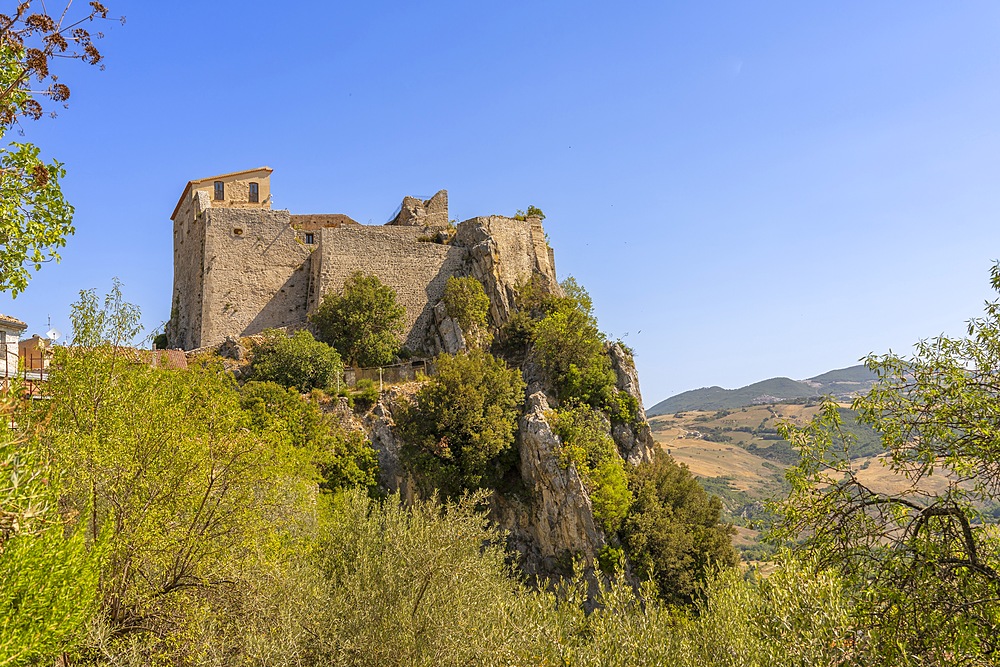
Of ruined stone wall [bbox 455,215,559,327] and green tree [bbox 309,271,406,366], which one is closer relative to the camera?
green tree [bbox 309,271,406,366]

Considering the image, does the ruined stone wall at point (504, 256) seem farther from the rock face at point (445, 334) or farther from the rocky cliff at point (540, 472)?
the rock face at point (445, 334)

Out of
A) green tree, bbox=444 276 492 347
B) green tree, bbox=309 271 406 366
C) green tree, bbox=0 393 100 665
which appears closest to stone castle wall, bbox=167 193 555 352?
green tree, bbox=444 276 492 347

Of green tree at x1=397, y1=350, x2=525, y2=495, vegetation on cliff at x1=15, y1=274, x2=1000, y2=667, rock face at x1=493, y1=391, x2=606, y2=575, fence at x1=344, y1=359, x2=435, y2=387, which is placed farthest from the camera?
fence at x1=344, y1=359, x2=435, y2=387

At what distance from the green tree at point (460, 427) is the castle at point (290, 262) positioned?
8170mm

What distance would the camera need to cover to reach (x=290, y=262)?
38.2 meters

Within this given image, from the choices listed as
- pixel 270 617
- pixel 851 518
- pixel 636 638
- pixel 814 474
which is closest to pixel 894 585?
pixel 851 518

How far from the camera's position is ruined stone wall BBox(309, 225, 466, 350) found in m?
37.6

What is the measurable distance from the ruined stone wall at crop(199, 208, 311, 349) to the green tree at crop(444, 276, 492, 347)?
8.41 metres

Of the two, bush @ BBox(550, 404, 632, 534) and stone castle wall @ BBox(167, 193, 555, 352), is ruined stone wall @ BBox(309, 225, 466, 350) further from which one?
bush @ BBox(550, 404, 632, 534)

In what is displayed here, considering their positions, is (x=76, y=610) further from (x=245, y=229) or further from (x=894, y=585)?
(x=245, y=229)

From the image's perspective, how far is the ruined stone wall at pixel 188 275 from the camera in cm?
3725

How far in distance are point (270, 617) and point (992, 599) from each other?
434 inches

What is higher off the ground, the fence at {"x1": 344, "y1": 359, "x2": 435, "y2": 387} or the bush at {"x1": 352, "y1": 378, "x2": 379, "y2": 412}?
the fence at {"x1": 344, "y1": 359, "x2": 435, "y2": 387}

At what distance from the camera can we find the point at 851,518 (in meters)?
7.94
